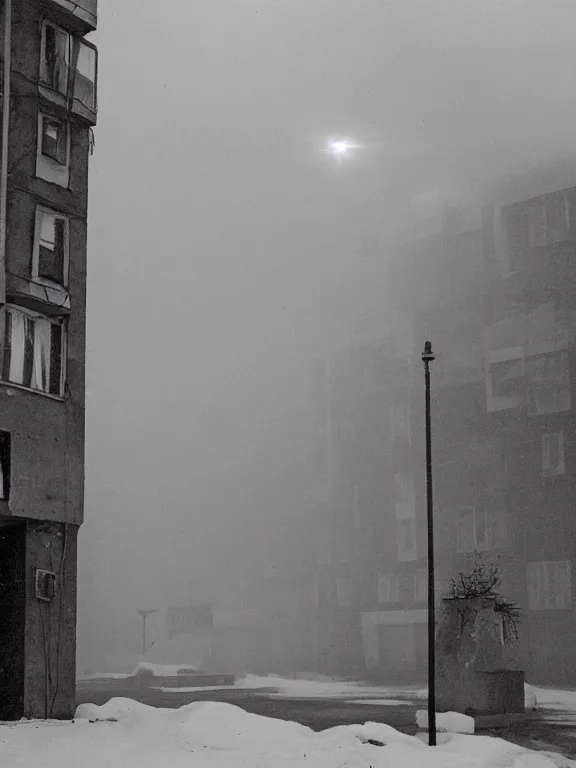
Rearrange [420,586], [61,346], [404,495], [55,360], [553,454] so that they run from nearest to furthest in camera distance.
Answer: [55,360] < [61,346] < [553,454] < [420,586] < [404,495]

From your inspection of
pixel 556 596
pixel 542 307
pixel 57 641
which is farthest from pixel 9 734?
pixel 542 307

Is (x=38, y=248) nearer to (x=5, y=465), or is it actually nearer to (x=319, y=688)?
(x=5, y=465)

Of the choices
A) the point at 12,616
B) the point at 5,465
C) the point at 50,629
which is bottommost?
the point at 50,629

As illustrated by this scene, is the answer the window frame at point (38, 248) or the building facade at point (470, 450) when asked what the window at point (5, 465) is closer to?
the window frame at point (38, 248)

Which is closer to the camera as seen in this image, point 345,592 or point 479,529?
point 479,529

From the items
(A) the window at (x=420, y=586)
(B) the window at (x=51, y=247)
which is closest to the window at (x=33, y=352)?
(B) the window at (x=51, y=247)

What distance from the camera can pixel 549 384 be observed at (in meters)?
86.6

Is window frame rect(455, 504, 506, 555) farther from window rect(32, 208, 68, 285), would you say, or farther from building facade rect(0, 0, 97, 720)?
window rect(32, 208, 68, 285)

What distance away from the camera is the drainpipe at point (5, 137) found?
30375mm

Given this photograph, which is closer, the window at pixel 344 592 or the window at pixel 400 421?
the window at pixel 400 421

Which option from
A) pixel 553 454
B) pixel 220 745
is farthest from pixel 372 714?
pixel 553 454

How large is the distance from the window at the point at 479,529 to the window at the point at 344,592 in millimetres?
14588

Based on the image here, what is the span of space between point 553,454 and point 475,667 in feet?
164

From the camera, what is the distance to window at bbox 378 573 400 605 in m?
95.0
